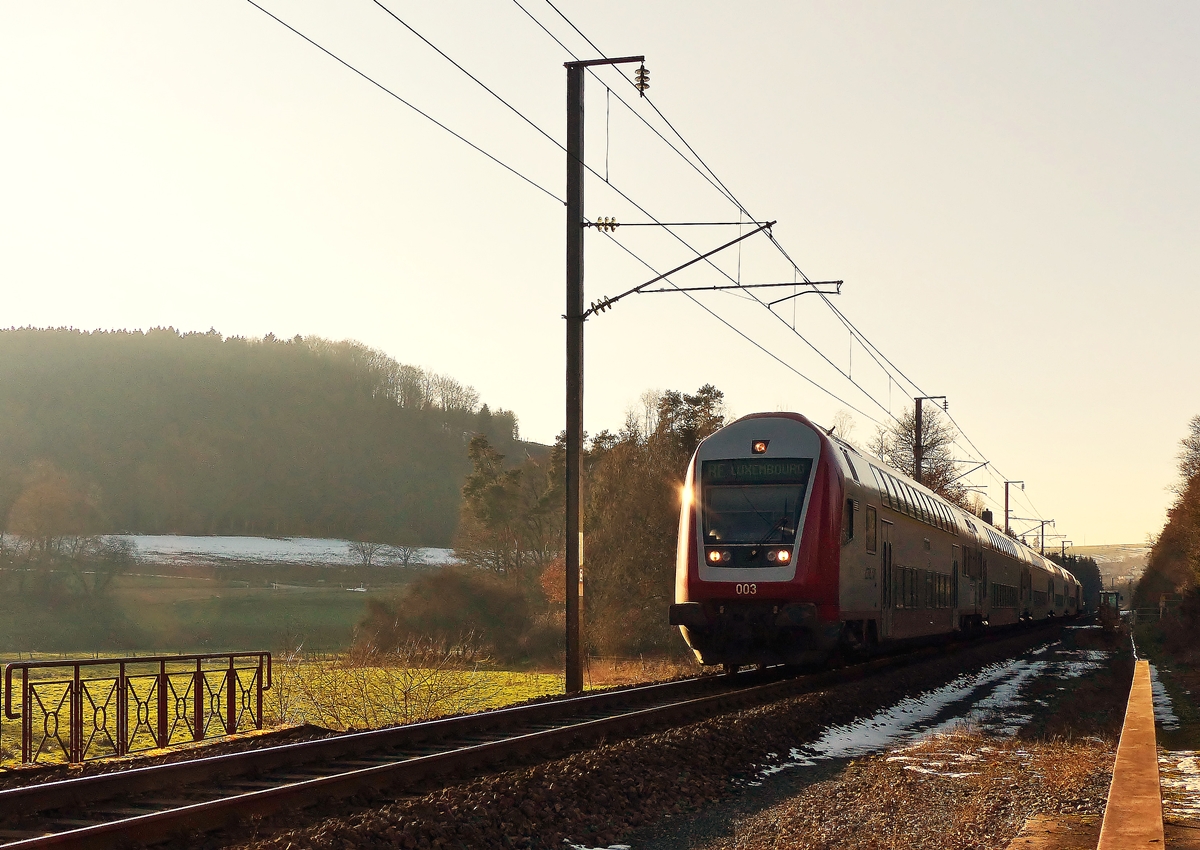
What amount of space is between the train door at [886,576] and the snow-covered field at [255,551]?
12537 centimetres

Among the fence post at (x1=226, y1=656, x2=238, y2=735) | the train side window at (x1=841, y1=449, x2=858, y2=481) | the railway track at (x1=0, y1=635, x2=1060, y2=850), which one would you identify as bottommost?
the fence post at (x1=226, y1=656, x2=238, y2=735)

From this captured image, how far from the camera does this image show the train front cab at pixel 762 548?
18.4 m

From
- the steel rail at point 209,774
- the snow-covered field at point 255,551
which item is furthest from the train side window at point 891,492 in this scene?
the snow-covered field at point 255,551

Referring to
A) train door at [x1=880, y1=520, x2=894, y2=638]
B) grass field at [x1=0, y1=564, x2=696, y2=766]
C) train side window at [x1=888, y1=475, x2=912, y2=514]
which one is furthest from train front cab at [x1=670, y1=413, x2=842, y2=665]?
grass field at [x1=0, y1=564, x2=696, y2=766]

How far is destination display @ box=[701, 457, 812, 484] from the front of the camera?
18.9 m

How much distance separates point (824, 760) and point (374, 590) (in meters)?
123

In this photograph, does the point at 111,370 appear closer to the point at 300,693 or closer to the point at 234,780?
the point at 300,693

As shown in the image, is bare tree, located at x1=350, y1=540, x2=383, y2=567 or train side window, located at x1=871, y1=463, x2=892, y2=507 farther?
bare tree, located at x1=350, y1=540, x2=383, y2=567

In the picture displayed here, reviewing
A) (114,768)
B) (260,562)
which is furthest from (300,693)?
(260,562)

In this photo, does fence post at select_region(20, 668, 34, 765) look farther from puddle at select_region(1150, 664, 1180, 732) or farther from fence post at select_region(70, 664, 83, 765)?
puddle at select_region(1150, 664, 1180, 732)

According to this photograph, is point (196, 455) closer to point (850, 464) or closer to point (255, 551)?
point (255, 551)

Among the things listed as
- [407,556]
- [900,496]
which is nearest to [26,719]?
[900,496]

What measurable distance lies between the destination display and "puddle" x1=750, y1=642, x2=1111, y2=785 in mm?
3752

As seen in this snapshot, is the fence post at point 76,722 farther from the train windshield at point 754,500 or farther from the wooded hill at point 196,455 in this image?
the wooded hill at point 196,455
